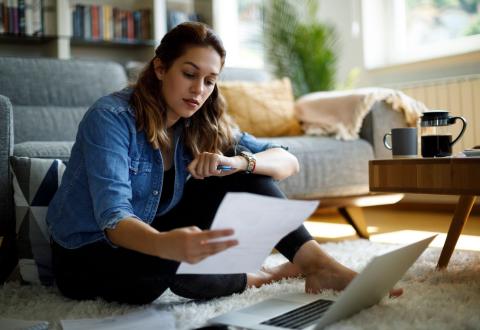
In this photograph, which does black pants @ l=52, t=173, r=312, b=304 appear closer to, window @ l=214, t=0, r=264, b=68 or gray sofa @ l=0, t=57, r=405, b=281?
gray sofa @ l=0, t=57, r=405, b=281

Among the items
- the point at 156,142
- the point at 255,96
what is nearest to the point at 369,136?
the point at 255,96

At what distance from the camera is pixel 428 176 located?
4.18ft

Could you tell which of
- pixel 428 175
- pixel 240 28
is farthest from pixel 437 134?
pixel 240 28

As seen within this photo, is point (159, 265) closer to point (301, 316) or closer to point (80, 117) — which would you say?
point (301, 316)

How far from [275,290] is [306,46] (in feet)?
8.05

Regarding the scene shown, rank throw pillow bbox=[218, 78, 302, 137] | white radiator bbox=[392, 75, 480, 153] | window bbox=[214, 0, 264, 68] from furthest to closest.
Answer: window bbox=[214, 0, 264, 68]
white radiator bbox=[392, 75, 480, 153]
throw pillow bbox=[218, 78, 302, 137]

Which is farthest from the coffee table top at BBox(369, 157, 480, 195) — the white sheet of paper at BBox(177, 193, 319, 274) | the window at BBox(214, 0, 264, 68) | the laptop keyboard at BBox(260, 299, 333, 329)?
the window at BBox(214, 0, 264, 68)

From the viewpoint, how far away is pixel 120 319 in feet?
3.61

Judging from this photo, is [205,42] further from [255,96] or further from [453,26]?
[453,26]

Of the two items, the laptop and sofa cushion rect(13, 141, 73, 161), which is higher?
sofa cushion rect(13, 141, 73, 161)

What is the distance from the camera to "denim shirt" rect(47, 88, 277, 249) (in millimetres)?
1056

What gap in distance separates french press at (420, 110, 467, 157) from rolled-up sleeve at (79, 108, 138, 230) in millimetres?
744

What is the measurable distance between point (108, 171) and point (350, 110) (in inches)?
63.9

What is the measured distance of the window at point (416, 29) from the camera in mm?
3270
